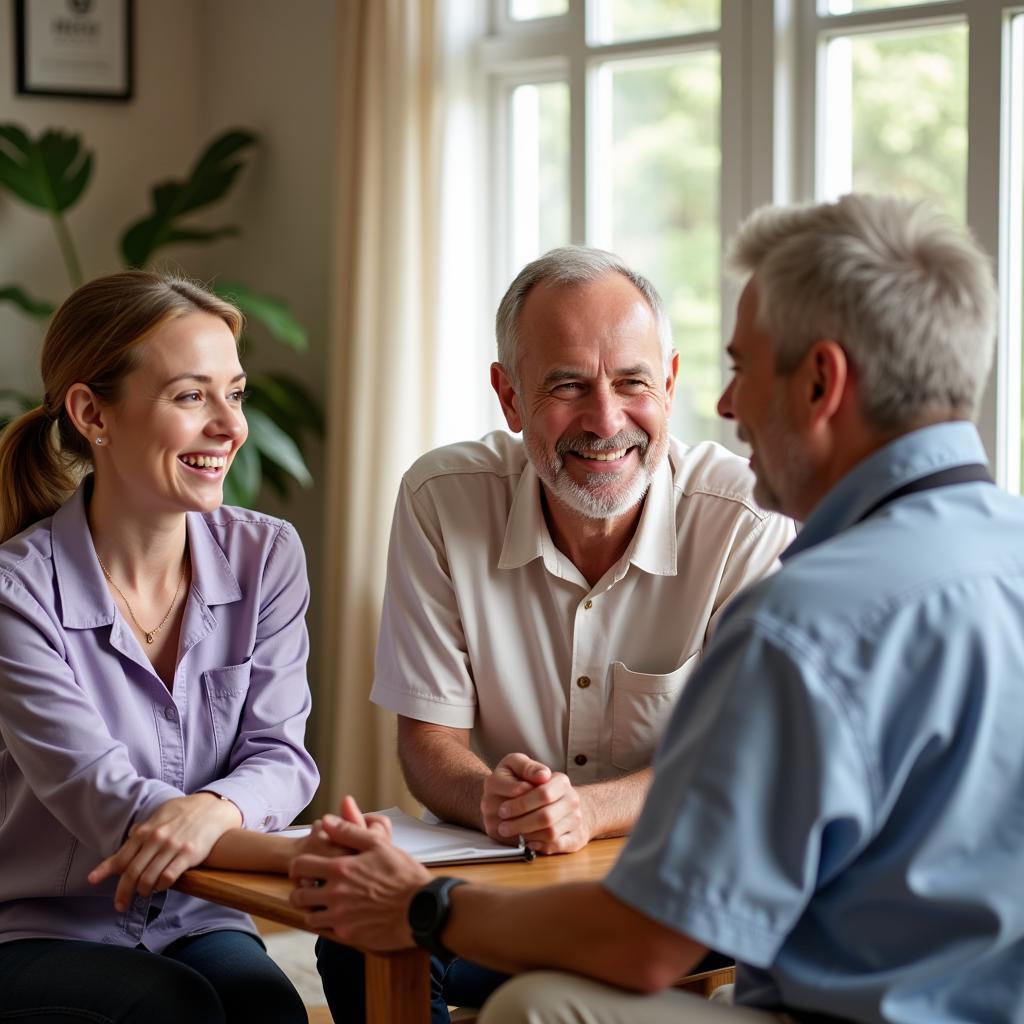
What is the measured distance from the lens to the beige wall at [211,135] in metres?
4.54

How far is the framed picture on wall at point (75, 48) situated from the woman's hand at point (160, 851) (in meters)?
3.39

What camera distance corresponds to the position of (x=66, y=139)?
4258 mm

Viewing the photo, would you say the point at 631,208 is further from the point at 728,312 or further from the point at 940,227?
the point at 940,227

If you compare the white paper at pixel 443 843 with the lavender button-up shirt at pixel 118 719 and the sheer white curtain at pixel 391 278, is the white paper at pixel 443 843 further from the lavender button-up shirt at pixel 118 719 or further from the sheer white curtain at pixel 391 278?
the sheer white curtain at pixel 391 278

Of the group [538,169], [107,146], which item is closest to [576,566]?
[538,169]

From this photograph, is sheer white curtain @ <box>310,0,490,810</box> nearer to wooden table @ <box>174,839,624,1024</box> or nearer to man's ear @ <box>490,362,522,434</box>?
man's ear @ <box>490,362,522,434</box>

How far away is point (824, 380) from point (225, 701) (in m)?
1.13

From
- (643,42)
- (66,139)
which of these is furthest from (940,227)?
(66,139)

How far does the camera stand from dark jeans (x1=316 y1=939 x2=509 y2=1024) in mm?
2084

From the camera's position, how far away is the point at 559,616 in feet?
7.54

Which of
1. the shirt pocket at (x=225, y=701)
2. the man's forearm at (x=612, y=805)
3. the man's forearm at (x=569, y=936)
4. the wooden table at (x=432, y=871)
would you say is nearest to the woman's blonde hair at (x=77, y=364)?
the shirt pocket at (x=225, y=701)

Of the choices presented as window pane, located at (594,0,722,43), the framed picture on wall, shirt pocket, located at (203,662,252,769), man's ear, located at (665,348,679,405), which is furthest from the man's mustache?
the framed picture on wall

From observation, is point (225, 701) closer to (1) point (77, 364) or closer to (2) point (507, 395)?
(1) point (77, 364)

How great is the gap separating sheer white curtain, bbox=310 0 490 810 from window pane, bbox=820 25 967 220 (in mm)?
1098
